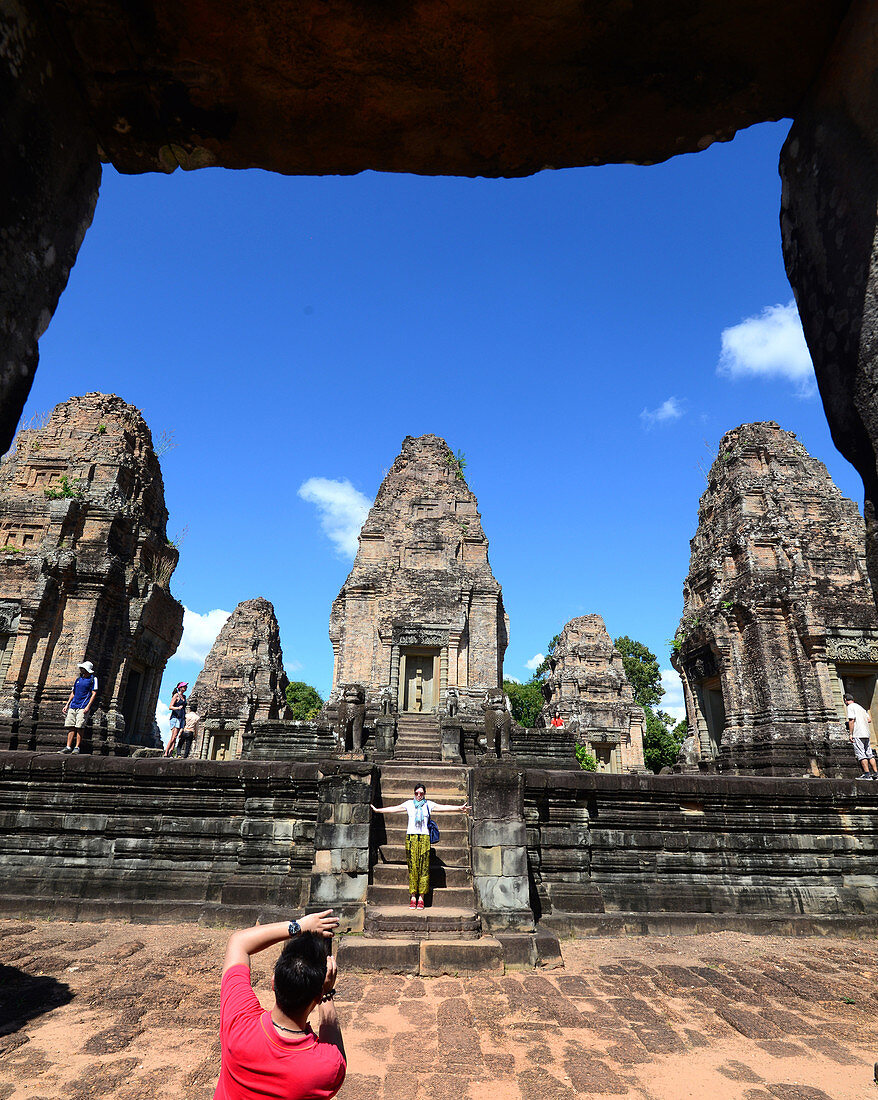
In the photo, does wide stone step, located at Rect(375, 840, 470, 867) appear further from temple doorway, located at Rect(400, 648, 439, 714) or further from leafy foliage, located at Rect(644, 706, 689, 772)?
leafy foliage, located at Rect(644, 706, 689, 772)

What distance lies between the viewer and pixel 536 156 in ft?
7.38

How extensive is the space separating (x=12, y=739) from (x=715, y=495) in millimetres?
19317

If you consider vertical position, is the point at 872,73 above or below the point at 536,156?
below

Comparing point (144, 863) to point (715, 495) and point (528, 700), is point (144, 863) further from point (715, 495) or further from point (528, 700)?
point (528, 700)

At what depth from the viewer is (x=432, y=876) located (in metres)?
6.62

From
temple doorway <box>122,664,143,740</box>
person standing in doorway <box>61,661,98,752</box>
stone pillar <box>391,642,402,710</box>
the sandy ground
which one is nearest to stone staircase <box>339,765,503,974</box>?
the sandy ground

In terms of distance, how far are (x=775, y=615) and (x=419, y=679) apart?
10986 mm

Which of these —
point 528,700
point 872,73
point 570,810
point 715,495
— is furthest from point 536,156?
point 528,700

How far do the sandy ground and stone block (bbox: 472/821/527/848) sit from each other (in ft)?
3.66

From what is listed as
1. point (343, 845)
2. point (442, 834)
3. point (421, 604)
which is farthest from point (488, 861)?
point (421, 604)

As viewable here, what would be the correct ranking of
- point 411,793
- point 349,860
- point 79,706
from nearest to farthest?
point 349,860 → point 411,793 → point 79,706

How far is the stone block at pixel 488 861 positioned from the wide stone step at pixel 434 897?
427mm

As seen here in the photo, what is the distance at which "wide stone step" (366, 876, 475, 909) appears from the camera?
6289mm

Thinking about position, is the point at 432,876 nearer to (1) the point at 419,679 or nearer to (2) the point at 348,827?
(2) the point at 348,827
